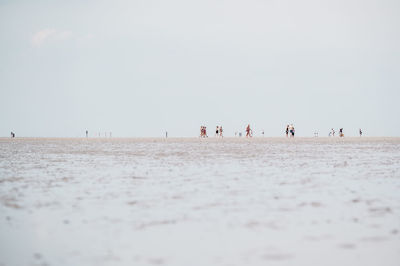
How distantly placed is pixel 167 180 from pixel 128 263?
9.67 m

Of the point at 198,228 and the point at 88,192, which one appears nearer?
the point at 198,228

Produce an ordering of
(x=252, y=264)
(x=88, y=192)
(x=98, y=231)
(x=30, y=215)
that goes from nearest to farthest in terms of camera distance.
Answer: (x=252, y=264), (x=98, y=231), (x=30, y=215), (x=88, y=192)

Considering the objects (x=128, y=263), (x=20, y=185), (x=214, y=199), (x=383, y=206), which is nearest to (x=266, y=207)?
(x=214, y=199)

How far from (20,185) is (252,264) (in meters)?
10.7

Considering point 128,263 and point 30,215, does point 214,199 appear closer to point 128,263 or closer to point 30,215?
point 30,215

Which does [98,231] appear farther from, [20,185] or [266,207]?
[20,185]

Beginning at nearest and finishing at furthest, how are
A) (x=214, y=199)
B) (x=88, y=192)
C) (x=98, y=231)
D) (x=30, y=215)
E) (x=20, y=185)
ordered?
(x=98, y=231) → (x=30, y=215) → (x=214, y=199) → (x=88, y=192) → (x=20, y=185)

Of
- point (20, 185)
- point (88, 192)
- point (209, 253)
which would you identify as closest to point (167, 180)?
point (88, 192)

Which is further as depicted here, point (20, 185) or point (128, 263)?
point (20, 185)

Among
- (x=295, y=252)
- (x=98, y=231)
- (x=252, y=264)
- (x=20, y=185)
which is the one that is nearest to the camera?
(x=252, y=264)

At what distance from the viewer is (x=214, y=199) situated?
1194 cm

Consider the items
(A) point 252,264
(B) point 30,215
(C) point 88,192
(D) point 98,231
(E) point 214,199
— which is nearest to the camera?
(A) point 252,264

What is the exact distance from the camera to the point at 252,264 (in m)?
6.50

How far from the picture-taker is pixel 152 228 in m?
8.68
